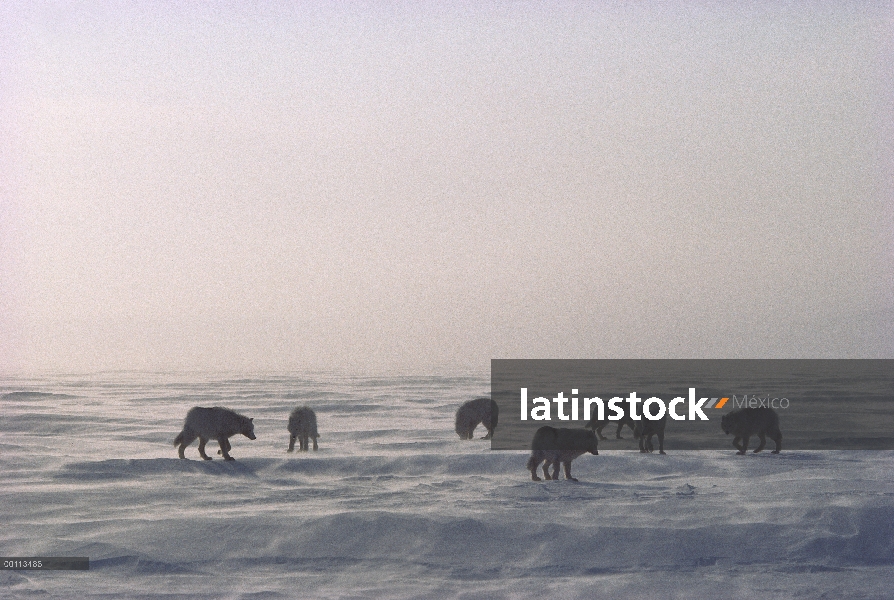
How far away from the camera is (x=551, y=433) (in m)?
13.5

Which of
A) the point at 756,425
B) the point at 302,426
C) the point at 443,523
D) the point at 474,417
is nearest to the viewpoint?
the point at 443,523

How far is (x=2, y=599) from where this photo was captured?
27.1 ft

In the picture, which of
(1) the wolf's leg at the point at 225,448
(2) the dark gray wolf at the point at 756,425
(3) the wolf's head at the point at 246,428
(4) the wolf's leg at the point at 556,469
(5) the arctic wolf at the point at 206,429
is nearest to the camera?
(4) the wolf's leg at the point at 556,469

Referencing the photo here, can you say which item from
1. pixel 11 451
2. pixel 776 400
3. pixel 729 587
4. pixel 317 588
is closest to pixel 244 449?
pixel 11 451

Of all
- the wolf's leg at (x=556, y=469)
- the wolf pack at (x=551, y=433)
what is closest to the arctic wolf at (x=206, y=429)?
the wolf pack at (x=551, y=433)

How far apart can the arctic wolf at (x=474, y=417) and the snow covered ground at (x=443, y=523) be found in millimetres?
1721

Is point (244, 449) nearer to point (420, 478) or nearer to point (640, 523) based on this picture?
point (420, 478)

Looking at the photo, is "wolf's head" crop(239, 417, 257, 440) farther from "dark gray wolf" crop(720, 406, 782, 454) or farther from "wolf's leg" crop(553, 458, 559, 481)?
"dark gray wolf" crop(720, 406, 782, 454)

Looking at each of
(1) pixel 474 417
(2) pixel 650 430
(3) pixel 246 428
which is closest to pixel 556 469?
(2) pixel 650 430

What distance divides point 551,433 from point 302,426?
5372 millimetres

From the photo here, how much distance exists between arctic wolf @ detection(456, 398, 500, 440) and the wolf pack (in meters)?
2.24

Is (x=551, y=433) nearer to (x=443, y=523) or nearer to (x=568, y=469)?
(x=568, y=469)

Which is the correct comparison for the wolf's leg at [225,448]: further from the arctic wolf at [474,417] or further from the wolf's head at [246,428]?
the arctic wolf at [474,417]

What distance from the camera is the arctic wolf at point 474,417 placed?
1872cm
